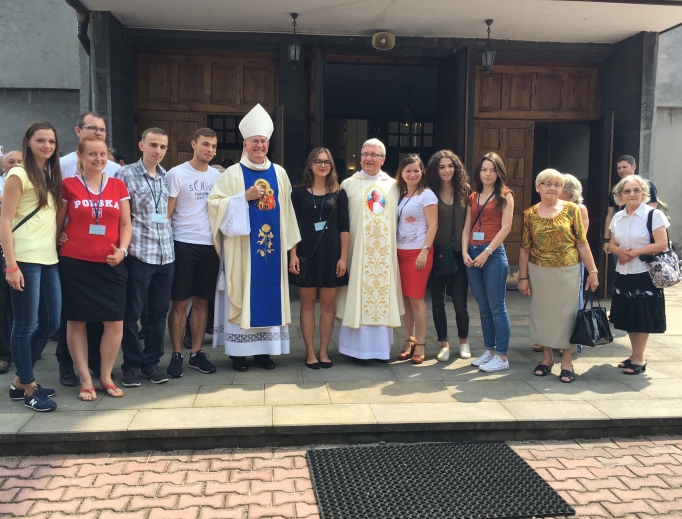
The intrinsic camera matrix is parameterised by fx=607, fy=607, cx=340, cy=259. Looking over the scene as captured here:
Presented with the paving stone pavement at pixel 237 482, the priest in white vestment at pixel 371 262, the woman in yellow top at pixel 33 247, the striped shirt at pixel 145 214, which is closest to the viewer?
the paving stone pavement at pixel 237 482

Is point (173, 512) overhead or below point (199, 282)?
below

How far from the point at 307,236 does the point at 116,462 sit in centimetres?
215

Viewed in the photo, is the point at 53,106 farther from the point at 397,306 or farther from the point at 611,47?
the point at 611,47

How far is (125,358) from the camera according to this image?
173 inches

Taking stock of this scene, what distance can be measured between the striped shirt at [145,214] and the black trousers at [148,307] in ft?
0.25

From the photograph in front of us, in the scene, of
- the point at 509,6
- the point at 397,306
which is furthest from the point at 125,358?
the point at 509,6

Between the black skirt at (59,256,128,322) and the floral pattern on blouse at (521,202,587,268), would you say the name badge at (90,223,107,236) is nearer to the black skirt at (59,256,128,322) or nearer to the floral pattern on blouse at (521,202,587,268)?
the black skirt at (59,256,128,322)

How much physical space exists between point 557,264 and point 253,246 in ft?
7.59

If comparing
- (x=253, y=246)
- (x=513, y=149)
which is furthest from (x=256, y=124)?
(x=513, y=149)

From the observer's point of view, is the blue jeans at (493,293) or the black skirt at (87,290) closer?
the black skirt at (87,290)

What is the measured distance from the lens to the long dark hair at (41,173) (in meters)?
3.72

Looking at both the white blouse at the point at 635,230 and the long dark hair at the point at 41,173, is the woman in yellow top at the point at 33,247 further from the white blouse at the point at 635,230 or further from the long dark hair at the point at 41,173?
the white blouse at the point at 635,230

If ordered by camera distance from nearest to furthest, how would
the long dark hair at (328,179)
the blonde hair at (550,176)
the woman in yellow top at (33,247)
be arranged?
1. the woman in yellow top at (33,247)
2. the blonde hair at (550,176)
3. the long dark hair at (328,179)

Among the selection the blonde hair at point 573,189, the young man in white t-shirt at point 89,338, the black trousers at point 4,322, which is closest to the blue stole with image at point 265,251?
the young man in white t-shirt at point 89,338
